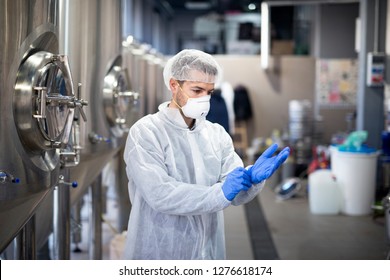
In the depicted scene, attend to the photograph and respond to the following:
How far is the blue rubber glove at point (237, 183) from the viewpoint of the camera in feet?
4.44

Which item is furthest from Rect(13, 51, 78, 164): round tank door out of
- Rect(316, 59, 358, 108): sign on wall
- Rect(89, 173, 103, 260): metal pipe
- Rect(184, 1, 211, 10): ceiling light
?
Rect(184, 1, 211, 10): ceiling light

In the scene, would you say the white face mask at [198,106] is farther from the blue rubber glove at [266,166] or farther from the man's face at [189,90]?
the blue rubber glove at [266,166]

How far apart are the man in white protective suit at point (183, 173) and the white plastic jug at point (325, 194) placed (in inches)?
121

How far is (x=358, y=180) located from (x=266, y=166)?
11.4 ft

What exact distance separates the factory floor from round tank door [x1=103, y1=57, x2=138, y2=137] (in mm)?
618

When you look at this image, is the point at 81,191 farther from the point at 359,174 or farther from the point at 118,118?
the point at 359,174

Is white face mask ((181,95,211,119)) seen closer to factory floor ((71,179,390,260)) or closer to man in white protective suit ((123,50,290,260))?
man in white protective suit ((123,50,290,260))

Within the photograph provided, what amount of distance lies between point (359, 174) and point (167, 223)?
3.29 m

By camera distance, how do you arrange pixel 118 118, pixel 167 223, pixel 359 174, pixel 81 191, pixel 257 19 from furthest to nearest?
pixel 257 19
pixel 359 174
pixel 81 191
pixel 118 118
pixel 167 223

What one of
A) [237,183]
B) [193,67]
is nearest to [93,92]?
[193,67]

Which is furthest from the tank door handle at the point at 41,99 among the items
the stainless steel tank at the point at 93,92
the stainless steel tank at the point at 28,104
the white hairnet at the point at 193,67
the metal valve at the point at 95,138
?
the metal valve at the point at 95,138

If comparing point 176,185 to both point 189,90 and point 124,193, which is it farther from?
point 124,193

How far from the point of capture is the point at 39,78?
1438mm
